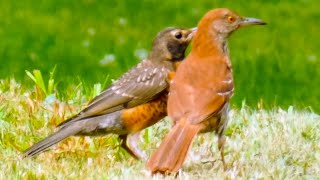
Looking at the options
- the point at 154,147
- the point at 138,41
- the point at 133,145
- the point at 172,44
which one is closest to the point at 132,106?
the point at 133,145

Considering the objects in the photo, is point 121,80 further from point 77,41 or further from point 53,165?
point 77,41

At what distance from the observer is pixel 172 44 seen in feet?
27.3

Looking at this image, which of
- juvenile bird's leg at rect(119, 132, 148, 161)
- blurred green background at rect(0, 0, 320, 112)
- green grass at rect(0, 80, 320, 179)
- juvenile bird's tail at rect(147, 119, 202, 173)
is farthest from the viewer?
blurred green background at rect(0, 0, 320, 112)

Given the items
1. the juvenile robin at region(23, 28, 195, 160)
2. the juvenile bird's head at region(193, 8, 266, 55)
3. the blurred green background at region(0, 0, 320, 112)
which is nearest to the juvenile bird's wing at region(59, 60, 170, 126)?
the juvenile robin at region(23, 28, 195, 160)

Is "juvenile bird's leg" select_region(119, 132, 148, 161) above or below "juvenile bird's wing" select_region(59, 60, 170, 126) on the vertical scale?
below

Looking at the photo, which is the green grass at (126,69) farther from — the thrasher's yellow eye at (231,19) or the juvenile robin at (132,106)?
the thrasher's yellow eye at (231,19)

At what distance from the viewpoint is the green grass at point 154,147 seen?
25.6 feet

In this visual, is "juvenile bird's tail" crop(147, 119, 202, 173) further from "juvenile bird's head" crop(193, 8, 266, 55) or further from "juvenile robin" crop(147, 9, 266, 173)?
"juvenile bird's head" crop(193, 8, 266, 55)

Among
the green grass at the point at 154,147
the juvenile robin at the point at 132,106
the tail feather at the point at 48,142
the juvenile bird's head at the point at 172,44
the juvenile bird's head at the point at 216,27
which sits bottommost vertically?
the green grass at the point at 154,147

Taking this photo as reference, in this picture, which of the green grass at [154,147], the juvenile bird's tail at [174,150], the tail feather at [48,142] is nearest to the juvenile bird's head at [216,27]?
the juvenile bird's tail at [174,150]

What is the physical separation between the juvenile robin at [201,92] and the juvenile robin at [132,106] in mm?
266

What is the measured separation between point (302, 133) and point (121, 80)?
144 cm

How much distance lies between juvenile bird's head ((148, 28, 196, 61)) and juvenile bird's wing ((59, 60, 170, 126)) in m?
0.07

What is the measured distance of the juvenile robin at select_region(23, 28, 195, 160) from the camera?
26.5 feet
